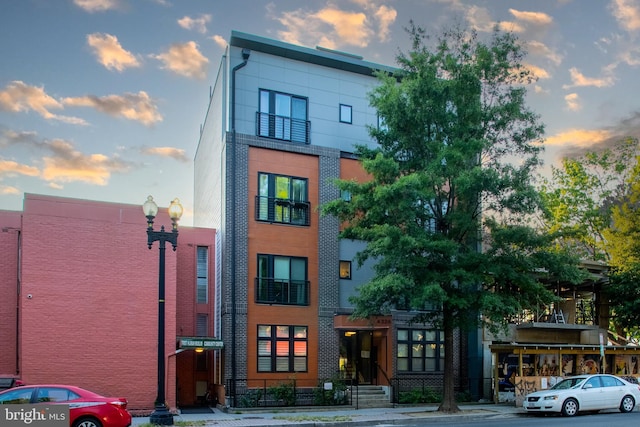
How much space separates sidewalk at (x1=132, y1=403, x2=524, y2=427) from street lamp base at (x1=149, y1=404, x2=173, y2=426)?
166 cm

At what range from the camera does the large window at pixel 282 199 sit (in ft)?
90.0

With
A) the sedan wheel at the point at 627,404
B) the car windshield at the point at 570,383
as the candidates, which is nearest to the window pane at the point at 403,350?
the car windshield at the point at 570,383

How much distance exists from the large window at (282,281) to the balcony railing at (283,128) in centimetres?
494

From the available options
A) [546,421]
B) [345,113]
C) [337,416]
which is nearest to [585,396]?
[546,421]

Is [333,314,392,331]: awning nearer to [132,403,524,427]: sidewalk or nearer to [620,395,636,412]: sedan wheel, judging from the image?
[132,403,524,427]: sidewalk

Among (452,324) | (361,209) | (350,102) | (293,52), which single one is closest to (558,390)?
(452,324)

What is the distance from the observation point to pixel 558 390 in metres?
23.5

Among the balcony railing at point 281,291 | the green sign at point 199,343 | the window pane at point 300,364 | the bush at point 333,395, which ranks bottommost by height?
the bush at point 333,395

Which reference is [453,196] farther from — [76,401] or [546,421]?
[76,401]

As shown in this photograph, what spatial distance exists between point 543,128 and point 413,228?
648 centimetres

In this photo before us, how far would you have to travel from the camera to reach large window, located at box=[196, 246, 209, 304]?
92.6ft

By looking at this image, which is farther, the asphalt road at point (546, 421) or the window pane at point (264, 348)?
the window pane at point (264, 348)

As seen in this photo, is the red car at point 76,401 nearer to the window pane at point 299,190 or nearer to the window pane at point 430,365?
the window pane at point 299,190

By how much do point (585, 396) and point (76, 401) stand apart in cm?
1672
